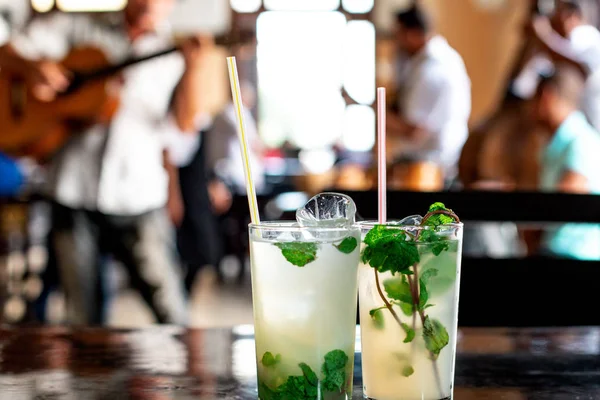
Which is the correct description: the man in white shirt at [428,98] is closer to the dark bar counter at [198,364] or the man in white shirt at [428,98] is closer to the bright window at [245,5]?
the dark bar counter at [198,364]

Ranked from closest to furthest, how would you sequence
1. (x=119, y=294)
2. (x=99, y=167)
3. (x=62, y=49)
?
1. (x=99, y=167)
2. (x=62, y=49)
3. (x=119, y=294)

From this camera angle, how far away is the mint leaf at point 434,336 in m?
0.84

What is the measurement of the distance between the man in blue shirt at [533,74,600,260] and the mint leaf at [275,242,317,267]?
6.82ft

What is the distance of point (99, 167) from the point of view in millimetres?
3254

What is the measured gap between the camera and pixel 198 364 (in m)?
1.08

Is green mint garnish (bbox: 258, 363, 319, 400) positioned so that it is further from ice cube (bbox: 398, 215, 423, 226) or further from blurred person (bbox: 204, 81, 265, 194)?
blurred person (bbox: 204, 81, 265, 194)

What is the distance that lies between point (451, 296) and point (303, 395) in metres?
0.17

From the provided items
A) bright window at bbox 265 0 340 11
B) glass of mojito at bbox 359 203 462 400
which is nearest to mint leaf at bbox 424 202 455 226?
glass of mojito at bbox 359 203 462 400

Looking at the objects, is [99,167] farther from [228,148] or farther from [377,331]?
[228,148]

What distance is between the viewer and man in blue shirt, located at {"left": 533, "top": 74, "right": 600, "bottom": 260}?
9.32 feet

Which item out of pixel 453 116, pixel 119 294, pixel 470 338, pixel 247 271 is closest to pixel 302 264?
pixel 470 338

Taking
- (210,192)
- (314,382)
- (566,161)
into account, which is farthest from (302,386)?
(210,192)

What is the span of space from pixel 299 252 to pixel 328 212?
0.17ft

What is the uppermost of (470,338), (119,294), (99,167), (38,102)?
(38,102)
